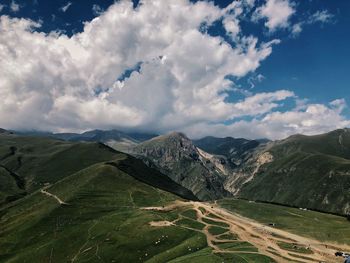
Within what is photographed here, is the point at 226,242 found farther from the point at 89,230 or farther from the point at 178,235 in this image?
the point at 89,230

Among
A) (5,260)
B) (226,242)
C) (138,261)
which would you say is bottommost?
(5,260)

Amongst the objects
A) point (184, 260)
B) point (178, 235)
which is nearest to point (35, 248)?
point (178, 235)

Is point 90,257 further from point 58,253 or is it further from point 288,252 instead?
point 288,252

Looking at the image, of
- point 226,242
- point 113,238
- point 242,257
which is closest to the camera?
point 242,257

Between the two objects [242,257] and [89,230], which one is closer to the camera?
[242,257]

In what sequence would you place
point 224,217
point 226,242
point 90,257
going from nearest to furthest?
point 226,242, point 90,257, point 224,217

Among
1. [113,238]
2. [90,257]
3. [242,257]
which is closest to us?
[242,257]

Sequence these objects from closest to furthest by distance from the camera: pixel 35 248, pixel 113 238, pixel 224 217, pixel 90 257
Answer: pixel 90 257, pixel 113 238, pixel 35 248, pixel 224 217

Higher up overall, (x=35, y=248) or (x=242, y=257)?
(x=242, y=257)

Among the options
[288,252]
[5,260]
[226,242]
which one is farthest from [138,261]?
[5,260]
